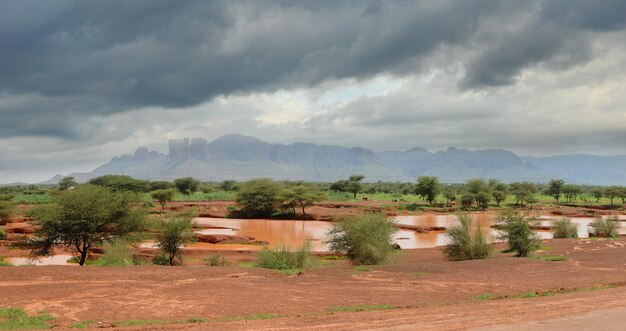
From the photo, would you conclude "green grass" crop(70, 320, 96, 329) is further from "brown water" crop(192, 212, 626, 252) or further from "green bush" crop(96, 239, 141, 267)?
"brown water" crop(192, 212, 626, 252)

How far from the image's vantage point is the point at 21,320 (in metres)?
15.2

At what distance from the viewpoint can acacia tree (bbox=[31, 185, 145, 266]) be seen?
3475cm

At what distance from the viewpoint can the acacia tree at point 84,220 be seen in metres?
34.8

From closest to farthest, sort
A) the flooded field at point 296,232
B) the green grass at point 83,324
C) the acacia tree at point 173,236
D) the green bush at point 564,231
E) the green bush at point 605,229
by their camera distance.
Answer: the green grass at point 83,324 → the acacia tree at point 173,236 → the flooded field at point 296,232 → the green bush at point 605,229 → the green bush at point 564,231

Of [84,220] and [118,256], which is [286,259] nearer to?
[118,256]

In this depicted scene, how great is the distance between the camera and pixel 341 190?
502 ft

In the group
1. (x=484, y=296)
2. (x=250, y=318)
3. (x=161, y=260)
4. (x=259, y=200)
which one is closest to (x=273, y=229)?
(x=259, y=200)

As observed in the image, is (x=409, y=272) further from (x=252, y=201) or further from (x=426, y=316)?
(x=252, y=201)

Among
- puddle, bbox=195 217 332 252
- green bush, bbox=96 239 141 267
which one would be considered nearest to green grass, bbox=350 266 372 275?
green bush, bbox=96 239 141 267

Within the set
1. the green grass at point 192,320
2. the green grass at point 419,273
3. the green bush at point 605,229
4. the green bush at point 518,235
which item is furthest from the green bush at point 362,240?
the green bush at point 605,229

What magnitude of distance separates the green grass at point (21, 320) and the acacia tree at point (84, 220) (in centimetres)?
1957

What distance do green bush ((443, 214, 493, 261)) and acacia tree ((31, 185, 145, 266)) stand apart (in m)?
A: 23.8

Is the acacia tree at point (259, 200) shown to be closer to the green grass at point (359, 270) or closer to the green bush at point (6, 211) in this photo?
the green bush at point (6, 211)

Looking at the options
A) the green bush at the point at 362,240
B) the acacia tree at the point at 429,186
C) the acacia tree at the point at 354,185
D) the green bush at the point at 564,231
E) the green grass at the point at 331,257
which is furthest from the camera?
the acacia tree at the point at 354,185
